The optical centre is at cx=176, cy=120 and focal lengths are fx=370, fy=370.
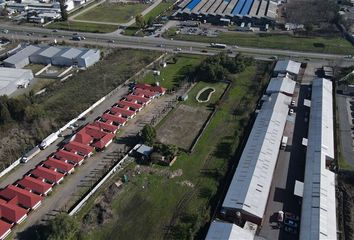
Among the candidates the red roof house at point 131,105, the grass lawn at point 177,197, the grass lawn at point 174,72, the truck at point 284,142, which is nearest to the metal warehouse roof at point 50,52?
the grass lawn at point 174,72

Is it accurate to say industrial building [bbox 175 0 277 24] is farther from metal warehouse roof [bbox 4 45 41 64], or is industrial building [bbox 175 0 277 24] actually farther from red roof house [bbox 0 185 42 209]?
red roof house [bbox 0 185 42 209]

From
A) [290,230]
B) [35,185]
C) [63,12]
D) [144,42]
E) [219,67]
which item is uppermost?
[63,12]

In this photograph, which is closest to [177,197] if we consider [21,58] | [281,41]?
[21,58]

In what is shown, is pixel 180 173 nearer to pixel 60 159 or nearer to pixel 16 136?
pixel 60 159

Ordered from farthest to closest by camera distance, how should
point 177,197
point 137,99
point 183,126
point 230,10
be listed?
point 230,10
point 137,99
point 183,126
point 177,197

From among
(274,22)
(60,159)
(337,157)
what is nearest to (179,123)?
(60,159)

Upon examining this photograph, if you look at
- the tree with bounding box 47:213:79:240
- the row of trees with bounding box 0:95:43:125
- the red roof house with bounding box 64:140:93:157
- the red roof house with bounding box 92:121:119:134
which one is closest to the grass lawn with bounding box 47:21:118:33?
the row of trees with bounding box 0:95:43:125

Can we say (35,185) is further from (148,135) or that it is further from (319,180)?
(319,180)
